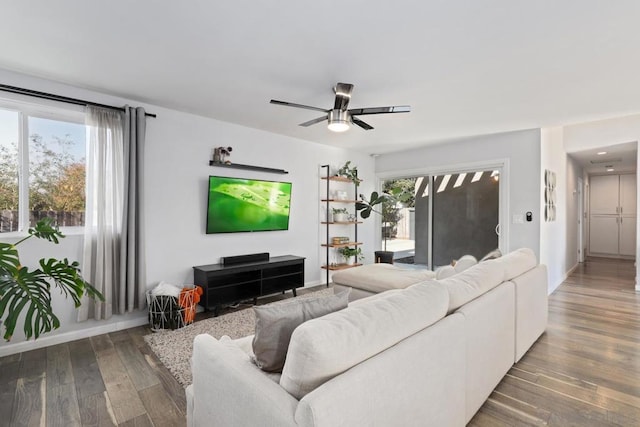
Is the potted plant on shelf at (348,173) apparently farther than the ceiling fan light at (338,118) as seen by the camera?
Yes

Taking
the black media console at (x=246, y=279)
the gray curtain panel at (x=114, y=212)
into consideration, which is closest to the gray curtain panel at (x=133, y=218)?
the gray curtain panel at (x=114, y=212)

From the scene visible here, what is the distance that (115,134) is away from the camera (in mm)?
3234

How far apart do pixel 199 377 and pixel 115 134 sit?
2836 mm

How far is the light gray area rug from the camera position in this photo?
2504mm

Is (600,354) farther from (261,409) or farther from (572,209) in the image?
(572,209)

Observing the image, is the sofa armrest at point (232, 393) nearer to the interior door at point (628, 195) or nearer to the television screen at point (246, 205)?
the television screen at point (246, 205)

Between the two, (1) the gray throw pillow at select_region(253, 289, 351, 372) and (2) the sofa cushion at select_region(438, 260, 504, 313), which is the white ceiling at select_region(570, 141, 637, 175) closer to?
(2) the sofa cushion at select_region(438, 260, 504, 313)

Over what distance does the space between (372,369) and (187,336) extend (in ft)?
8.40

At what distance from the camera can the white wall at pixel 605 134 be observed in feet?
15.8

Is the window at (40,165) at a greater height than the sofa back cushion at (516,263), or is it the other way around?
the window at (40,165)

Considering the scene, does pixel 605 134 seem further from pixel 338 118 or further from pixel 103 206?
pixel 103 206

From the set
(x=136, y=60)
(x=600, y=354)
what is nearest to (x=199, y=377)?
(x=136, y=60)

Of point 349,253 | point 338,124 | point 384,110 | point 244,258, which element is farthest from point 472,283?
point 349,253

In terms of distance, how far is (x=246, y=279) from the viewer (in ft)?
13.3
